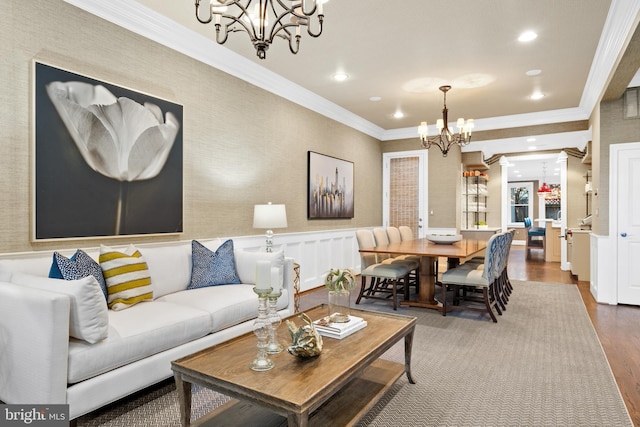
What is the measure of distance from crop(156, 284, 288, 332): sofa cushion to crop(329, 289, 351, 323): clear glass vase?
85cm

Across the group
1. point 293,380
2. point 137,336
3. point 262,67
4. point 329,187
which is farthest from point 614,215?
point 137,336

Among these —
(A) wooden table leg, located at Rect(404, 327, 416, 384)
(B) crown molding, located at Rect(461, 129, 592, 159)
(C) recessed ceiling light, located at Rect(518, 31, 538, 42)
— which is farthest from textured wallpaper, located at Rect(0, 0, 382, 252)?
(B) crown molding, located at Rect(461, 129, 592, 159)

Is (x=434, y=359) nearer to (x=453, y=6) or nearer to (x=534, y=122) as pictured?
(x=453, y=6)

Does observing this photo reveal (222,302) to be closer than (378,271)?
Yes

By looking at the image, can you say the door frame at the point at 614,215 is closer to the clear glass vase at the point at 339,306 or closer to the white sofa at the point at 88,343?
the clear glass vase at the point at 339,306

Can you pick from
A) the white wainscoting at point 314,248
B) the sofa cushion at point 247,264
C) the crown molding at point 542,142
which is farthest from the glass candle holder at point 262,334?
the crown molding at point 542,142

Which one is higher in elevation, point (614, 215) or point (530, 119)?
point (530, 119)

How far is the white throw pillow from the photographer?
1.92 meters

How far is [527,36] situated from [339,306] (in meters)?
3.12

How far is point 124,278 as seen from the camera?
2596 millimetres

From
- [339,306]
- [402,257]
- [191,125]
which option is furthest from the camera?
[402,257]

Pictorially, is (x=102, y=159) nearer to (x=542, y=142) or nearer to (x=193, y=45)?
(x=193, y=45)

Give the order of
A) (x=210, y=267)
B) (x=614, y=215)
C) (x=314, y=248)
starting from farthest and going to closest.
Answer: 1. (x=314, y=248)
2. (x=614, y=215)
3. (x=210, y=267)

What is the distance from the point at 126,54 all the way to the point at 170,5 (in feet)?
1.73
